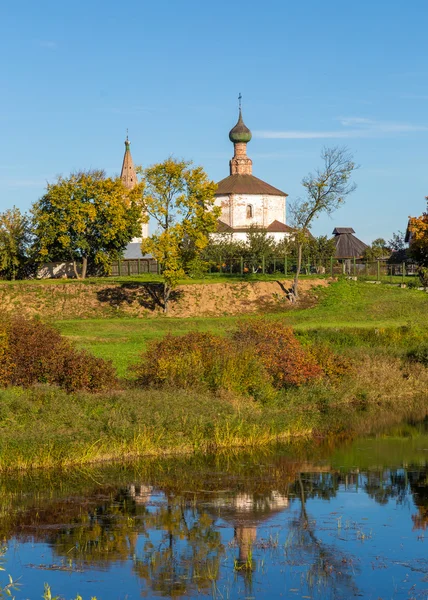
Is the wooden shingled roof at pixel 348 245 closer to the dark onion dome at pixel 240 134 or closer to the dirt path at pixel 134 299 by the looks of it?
the dark onion dome at pixel 240 134

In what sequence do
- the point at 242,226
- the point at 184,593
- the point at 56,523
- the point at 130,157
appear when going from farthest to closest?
1. the point at 130,157
2. the point at 242,226
3. the point at 56,523
4. the point at 184,593

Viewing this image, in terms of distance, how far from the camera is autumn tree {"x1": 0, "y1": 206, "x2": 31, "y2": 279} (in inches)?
2798

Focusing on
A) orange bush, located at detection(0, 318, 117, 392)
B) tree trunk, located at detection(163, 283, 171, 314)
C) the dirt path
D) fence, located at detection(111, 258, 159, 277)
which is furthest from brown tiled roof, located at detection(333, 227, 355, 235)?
orange bush, located at detection(0, 318, 117, 392)

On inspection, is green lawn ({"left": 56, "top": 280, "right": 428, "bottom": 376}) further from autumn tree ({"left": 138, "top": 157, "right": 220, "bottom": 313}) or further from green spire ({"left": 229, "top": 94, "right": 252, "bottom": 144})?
green spire ({"left": 229, "top": 94, "right": 252, "bottom": 144})

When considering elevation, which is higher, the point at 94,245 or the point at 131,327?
the point at 94,245

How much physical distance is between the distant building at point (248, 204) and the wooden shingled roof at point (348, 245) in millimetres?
12536

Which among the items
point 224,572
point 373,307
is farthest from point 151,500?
point 373,307

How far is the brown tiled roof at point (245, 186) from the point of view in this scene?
304 feet

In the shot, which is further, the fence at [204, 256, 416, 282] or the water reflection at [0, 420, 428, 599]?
the fence at [204, 256, 416, 282]

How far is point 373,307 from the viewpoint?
54.9 meters

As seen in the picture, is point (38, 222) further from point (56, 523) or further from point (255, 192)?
point (56, 523)

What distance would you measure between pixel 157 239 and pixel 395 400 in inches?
1074

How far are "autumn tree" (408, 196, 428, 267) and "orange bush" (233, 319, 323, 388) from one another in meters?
37.4

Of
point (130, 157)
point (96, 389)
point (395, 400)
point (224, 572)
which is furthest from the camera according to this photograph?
point (130, 157)
